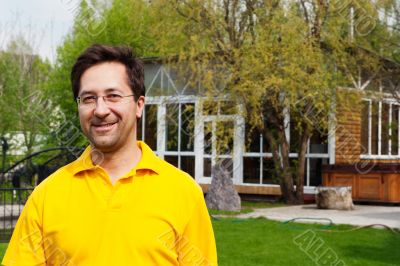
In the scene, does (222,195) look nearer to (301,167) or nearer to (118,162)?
(301,167)

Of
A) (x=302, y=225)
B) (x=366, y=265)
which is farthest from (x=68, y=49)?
(x=366, y=265)

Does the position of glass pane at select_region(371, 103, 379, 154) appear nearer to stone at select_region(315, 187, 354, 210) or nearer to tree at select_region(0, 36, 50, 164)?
stone at select_region(315, 187, 354, 210)

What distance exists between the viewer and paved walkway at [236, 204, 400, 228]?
14180 mm

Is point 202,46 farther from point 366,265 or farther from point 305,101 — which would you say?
point 366,265

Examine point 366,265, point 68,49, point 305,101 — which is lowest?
point 366,265

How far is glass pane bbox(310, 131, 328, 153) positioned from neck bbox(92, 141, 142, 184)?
1761cm

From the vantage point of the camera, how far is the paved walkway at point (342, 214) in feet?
46.5

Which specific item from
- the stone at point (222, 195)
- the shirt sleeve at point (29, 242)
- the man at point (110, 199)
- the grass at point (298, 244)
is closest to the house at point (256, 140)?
the stone at point (222, 195)

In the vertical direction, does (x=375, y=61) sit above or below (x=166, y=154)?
above

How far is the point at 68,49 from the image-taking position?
1259 inches

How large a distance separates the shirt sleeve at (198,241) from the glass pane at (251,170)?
18.2m

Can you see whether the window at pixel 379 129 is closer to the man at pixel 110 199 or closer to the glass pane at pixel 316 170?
the glass pane at pixel 316 170

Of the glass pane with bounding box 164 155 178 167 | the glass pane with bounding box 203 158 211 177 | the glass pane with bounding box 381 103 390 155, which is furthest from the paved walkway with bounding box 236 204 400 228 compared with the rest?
the glass pane with bounding box 164 155 178 167

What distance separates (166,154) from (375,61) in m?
7.35
